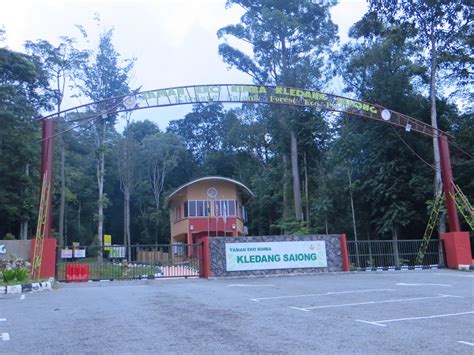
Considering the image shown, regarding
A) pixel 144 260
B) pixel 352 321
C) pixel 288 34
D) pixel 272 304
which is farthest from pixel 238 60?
pixel 352 321

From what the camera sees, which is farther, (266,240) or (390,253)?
(390,253)

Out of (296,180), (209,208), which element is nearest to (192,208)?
(209,208)

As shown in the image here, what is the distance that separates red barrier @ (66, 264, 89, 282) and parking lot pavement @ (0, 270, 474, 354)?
6942mm

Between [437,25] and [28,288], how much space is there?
24527mm

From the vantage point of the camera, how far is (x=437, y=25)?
88.7 feet

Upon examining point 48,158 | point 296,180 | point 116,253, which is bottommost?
point 116,253

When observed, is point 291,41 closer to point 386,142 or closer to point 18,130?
point 386,142

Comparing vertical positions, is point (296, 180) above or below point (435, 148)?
below

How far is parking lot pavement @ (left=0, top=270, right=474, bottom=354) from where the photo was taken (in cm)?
593

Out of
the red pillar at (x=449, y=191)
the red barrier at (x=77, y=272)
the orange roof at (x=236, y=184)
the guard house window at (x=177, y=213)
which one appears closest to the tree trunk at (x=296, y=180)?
the orange roof at (x=236, y=184)

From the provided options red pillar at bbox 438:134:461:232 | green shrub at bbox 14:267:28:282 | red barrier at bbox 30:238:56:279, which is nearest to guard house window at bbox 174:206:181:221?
red barrier at bbox 30:238:56:279

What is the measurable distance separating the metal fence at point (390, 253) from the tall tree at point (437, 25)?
3183 mm

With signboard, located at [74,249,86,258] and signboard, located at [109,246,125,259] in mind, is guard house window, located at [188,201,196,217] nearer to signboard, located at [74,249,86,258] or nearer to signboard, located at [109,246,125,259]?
signboard, located at [74,249,86,258]

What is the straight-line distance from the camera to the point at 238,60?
34594 millimetres
